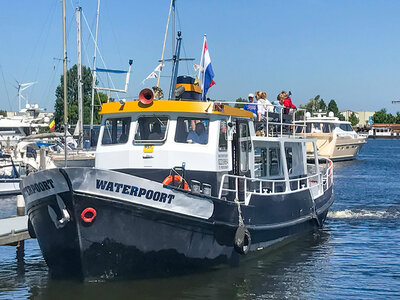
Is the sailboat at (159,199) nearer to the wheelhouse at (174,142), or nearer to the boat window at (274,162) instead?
the wheelhouse at (174,142)

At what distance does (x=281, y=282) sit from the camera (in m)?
15.5

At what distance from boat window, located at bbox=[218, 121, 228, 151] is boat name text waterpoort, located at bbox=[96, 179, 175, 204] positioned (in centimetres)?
231

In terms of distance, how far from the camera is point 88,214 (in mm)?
13461

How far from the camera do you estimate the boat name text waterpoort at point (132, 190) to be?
13328 millimetres

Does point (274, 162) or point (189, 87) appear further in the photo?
point (274, 162)

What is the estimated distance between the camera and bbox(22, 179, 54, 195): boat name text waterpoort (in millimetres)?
13605

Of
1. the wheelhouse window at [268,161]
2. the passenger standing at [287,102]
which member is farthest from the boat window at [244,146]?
the passenger standing at [287,102]

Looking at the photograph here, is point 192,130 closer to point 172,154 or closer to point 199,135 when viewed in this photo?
point 199,135

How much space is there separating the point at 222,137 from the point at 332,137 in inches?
1825

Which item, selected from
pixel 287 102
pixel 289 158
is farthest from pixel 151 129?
pixel 287 102

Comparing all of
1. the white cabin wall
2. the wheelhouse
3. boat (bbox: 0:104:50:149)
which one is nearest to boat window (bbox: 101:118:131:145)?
the wheelhouse

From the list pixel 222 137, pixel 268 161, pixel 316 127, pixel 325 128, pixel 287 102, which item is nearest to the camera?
pixel 222 137

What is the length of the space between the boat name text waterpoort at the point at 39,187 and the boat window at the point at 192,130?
3.12 metres

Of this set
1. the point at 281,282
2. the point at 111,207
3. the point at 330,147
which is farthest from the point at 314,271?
the point at 330,147
